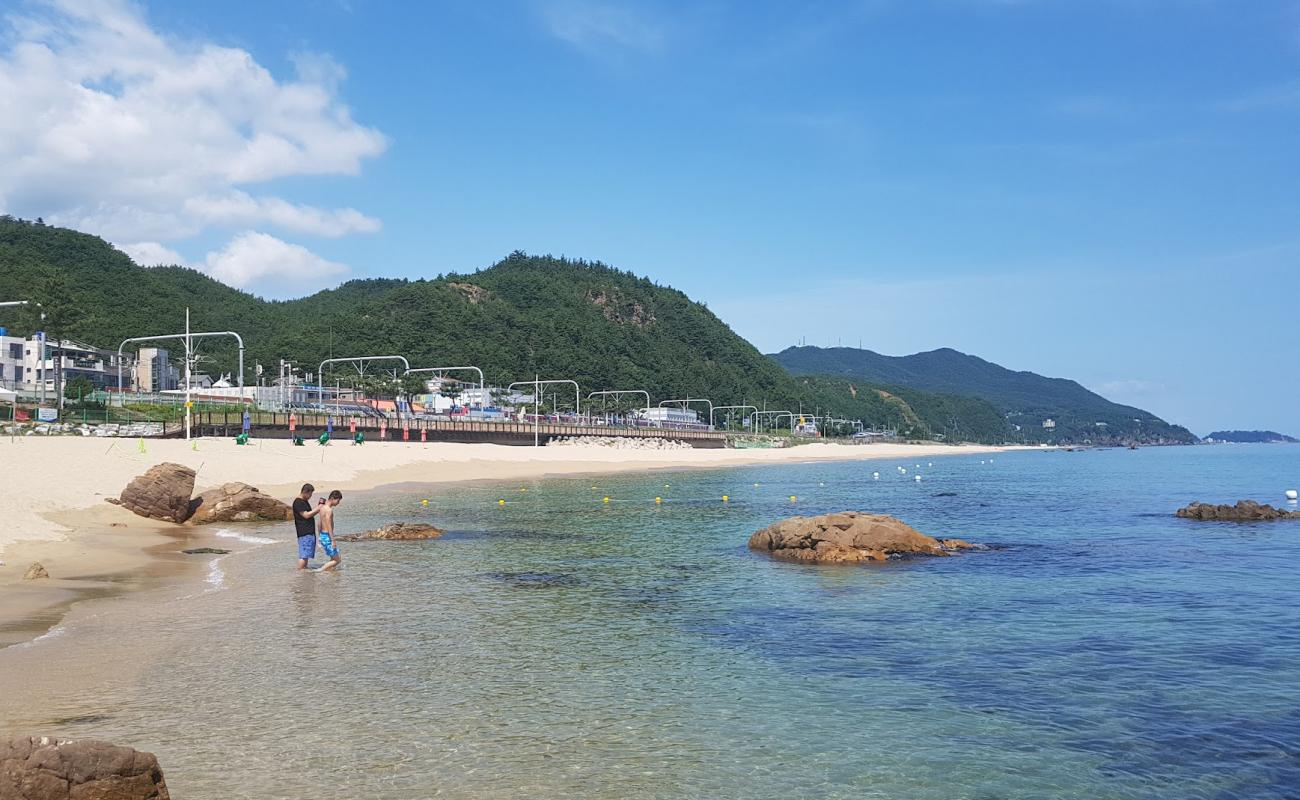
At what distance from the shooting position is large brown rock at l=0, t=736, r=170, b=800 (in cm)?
611

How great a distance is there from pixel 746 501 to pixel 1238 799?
125ft

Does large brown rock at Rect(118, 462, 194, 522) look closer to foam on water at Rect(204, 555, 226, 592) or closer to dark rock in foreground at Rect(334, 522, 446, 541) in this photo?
dark rock in foreground at Rect(334, 522, 446, 541)

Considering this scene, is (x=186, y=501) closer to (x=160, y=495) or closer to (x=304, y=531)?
(x=160, y=495)

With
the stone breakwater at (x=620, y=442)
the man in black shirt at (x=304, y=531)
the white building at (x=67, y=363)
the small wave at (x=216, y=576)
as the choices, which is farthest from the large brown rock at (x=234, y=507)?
the white building at (x=67, y=363)

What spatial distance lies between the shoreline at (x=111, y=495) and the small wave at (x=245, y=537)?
0.43 m

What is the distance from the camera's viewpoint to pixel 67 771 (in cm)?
623

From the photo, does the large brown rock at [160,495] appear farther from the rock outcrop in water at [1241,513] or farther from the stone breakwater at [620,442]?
the stone breakwater at [620,442]

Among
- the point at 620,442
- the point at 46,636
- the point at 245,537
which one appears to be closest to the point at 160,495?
the point at 245,537

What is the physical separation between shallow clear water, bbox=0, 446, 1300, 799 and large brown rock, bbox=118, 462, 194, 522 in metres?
5.62

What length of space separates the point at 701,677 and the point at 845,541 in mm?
12575

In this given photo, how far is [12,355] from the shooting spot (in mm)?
114000

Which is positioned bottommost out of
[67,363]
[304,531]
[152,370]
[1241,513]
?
[1241,513]

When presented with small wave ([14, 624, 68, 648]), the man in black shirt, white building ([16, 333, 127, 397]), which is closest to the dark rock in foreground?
the man in black shirt

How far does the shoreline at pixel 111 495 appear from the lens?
646 inches
